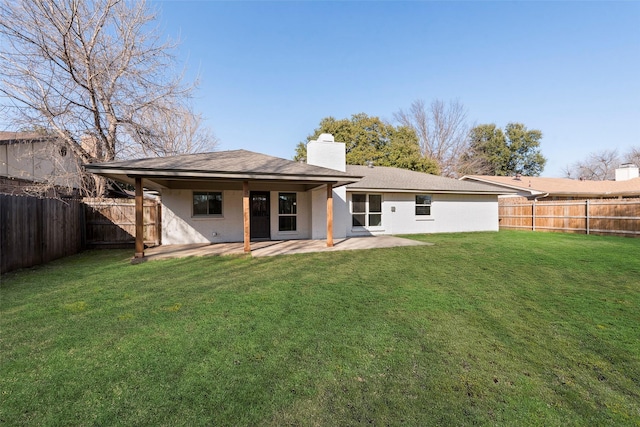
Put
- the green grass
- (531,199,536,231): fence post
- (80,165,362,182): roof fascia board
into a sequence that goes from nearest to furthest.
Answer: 1. the green grass
2. (80,165,362,182): roof fascia board
3. (531,199,536,231): fence post

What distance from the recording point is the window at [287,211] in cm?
1163

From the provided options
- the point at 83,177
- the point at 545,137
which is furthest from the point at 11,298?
the point at 545,137

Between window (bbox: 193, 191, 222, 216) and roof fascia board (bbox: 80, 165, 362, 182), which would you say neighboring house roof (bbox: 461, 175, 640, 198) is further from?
window (bbox: 193, 191, 222, 216)

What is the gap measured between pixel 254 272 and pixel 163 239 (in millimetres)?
6082

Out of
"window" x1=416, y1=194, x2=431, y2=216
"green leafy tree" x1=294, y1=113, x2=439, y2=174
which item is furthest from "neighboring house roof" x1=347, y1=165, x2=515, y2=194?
"green leafy tree" x1=294, y1=113, x2=439, y2=174

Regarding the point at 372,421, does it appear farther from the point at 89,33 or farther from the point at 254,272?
the point at 89,33

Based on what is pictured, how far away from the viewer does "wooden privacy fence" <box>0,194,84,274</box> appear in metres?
6.17

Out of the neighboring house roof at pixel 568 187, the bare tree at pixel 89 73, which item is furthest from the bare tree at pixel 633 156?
the bare tree at pixel 89 73

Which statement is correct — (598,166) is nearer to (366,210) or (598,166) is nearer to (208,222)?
(366,210)

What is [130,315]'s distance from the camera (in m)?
3.80

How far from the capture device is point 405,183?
45.6 ft

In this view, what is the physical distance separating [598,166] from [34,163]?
64.0m

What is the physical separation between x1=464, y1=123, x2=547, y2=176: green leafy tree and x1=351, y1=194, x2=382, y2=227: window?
88.9ft

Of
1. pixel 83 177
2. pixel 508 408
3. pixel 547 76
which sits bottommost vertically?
pixel 508 408
